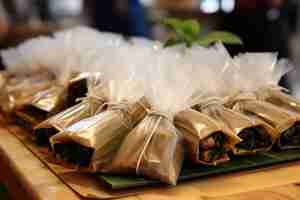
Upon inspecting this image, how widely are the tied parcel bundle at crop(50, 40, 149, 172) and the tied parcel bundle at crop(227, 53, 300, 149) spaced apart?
0.19 metres

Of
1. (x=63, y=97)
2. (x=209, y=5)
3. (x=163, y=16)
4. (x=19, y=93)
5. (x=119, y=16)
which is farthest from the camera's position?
(x=209, y=5)

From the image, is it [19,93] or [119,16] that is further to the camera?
[119,16]

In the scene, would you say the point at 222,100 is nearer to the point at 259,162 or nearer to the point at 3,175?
the point at 259,162

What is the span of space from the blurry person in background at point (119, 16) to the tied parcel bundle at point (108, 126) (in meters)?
2.37

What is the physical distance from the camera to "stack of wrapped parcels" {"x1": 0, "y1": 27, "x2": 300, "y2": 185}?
0.82m

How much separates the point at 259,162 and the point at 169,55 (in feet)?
0.85

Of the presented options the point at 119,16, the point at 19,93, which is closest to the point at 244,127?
the point at 19,93

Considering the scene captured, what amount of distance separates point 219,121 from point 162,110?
10 cm

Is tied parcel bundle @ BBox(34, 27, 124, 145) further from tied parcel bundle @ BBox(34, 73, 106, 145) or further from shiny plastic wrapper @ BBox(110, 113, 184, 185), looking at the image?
shiny plastic wrapper @ BBox(110, 113, 184, 185)

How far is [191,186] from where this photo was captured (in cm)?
78

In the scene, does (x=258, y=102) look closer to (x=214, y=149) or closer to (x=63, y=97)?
(x=214, y=149)

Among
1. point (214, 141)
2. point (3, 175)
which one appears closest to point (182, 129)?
point (214, 141)

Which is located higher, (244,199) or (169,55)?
(169,55)

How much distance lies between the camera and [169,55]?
0.98 metres
